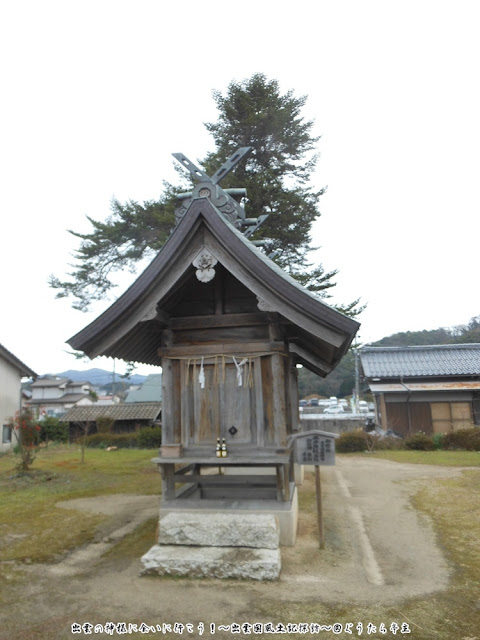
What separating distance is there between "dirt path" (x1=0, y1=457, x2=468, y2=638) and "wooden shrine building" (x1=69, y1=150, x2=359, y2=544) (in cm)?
128

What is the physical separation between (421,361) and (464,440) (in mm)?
8249


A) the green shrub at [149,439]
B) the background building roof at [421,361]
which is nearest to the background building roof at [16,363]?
the green shrub at [149,439]

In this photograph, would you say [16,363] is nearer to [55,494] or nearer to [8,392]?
[8,392]

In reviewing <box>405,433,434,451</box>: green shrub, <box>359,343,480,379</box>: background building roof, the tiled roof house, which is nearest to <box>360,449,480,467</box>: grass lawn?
<box>405,433,434,451</box>: green shrub

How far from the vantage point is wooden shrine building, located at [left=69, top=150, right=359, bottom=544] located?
664cm

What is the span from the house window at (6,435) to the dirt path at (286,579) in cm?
2014

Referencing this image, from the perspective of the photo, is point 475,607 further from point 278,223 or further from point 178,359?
point 278,223

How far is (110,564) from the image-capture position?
6336mm

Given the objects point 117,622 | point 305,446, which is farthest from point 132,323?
point 117,622

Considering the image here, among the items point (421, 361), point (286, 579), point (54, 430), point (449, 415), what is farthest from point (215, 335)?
point (54, 430)

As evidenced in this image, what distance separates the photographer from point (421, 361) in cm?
2684

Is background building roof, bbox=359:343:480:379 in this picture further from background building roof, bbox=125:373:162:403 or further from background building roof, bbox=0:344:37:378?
background building roof, bbox=0:344:37:378

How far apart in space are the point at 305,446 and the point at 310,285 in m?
11.9

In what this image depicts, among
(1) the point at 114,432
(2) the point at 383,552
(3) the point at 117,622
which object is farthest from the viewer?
(1) the point at 114,432
